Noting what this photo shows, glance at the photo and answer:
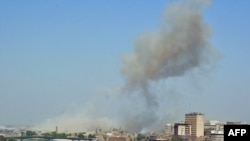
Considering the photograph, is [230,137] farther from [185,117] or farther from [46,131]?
[46,131]

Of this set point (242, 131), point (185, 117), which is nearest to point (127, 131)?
point (185, 117)

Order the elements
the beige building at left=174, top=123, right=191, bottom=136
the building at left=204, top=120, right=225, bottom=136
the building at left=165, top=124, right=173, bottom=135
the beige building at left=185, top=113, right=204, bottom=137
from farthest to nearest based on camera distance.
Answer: the building at left=165, top=124, right=173, bottom=135 → the beige building at left=174, top=123, right=191, bottom=136 → the beige building at left=185, top=113, right=204, bottom=137 → the building at left=204, top=120, right=225, bottom=136

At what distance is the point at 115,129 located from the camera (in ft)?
296

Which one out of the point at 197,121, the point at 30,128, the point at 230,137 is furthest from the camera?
the point at 30,128

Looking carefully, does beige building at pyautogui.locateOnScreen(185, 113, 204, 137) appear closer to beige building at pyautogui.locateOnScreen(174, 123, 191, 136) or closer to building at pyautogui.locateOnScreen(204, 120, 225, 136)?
beige building at pyautogui.locateOnScreen(174, 123, 191, 136)

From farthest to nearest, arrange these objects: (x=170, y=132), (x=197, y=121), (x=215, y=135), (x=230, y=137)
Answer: (x=170, y=132), (x=197, y=121), (x=215, y=135), (x=230, y=137)

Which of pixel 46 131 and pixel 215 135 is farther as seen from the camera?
pixel 46 131

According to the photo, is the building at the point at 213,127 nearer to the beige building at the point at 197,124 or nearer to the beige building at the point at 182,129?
the beige building at the point at 197,124

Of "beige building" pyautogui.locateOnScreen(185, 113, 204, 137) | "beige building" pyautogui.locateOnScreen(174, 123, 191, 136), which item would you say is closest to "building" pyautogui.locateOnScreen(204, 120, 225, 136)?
"beige building" pyautogui.locateOnScreen(185, 113, 204, 137)

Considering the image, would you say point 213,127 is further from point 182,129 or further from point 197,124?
point 182,129

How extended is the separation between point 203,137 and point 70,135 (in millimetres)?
20434

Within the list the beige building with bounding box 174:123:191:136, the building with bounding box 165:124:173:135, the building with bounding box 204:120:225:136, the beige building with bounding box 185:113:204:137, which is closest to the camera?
the building with bounding box 204:120:225:136

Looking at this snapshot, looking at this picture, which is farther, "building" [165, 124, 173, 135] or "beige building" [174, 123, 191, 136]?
"building" [165, 124, 173, 135]

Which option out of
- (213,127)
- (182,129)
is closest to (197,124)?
(182,129)
